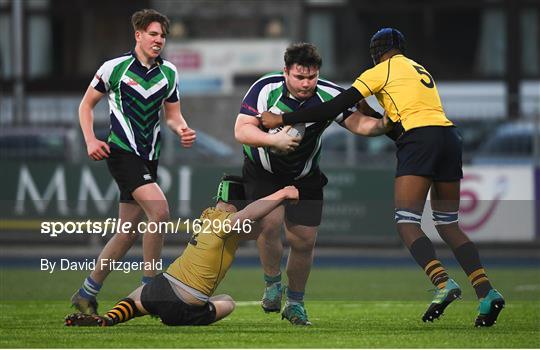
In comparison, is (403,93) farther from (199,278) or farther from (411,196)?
(199,278)

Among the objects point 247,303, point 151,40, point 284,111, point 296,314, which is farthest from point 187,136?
point 247,303

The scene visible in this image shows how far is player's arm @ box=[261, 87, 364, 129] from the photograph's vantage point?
368 inches

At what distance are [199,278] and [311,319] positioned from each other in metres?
1.63

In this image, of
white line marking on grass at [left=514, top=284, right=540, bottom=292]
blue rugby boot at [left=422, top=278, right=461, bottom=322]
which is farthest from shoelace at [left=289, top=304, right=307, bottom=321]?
white line marking on grass at [left=514, top=284, right=540, bottom=292]

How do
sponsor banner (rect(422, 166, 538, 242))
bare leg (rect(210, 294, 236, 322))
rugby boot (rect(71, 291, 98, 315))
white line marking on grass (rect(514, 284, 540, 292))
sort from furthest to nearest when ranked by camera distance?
sponsor banner (rect(422, 166, 538, 242)) → white line marking on grass (rect(514, 284, 540, 292)) → rugby boot (rect(71, 291, 98, 315)) → bare leg (rect(210, 294, 236, 322))

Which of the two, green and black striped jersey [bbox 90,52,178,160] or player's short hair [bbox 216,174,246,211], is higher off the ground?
green and black striped jersey [bbox 90,52,178,160]

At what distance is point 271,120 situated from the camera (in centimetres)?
944

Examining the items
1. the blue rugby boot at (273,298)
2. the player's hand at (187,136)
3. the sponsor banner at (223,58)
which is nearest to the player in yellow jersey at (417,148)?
the player's hand at (187,136)

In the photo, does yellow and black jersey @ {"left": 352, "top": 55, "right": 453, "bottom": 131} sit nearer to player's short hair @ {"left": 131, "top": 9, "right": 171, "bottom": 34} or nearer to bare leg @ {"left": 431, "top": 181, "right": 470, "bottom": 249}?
bare leg @ {"left": 431, "top": 181, "right": 470, "bottom": 249}

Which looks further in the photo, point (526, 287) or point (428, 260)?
point (526, 287)

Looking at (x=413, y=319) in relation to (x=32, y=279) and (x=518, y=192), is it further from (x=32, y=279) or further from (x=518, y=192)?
(x=518, y=192)

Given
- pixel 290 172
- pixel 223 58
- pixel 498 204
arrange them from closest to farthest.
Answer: pixel 290 172, pixel 498 204, pixel 223 58

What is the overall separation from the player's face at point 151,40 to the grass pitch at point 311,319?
1.69 meters

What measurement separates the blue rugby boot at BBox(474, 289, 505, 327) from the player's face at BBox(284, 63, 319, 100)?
6.07ft
